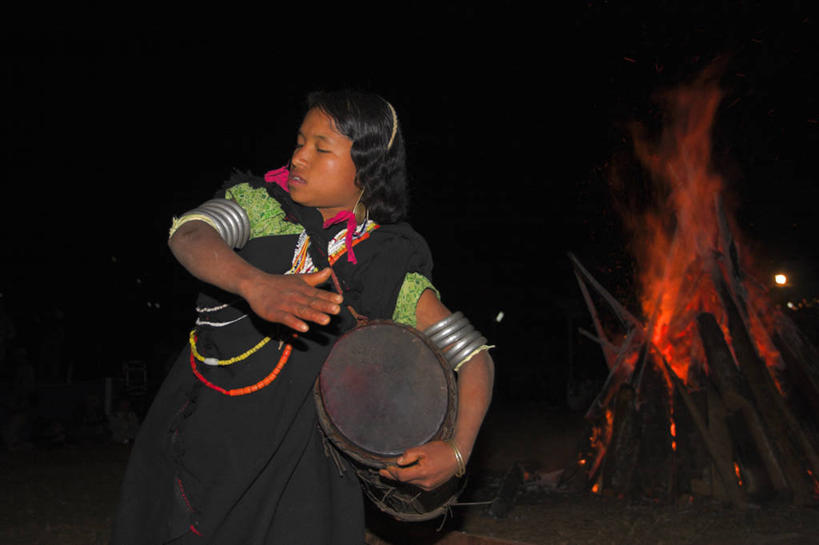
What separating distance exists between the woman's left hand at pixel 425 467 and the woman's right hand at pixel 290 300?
0.56 metres

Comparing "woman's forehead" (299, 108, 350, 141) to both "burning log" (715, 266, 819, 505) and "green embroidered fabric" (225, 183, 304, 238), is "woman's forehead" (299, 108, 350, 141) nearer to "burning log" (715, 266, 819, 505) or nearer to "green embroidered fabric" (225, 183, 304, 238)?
"green embroidered fabric" (225, 183, 304, 238)

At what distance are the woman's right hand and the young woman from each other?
0.12 m

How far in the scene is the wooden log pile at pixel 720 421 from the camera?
6.03 meters

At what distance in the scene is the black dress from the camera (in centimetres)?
183

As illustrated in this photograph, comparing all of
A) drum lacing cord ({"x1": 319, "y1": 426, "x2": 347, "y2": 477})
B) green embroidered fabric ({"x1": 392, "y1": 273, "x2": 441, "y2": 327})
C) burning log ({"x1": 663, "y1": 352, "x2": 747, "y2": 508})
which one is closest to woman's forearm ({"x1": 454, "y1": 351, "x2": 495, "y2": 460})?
green embroidered fabric ({"x1": 392, "y1": 273, "x2": 441, "y2": 327})

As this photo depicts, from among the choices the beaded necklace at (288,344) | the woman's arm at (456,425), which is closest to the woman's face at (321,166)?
the beaded necklace at (288,344)

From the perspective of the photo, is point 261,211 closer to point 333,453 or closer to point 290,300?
point 290,300

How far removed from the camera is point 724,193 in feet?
26.5

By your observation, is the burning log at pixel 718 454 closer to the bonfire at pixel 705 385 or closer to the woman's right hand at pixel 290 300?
the bonfire at pixel 705 385

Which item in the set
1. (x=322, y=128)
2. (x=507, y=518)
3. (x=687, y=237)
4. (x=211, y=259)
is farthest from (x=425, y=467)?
(x=687, y=237)

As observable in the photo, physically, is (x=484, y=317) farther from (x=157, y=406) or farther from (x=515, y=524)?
(x=157, y=406)

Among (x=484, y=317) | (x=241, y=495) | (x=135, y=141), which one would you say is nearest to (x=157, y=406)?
(x=241, y=495)

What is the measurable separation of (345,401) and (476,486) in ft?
18.4

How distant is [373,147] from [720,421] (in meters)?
5.41
